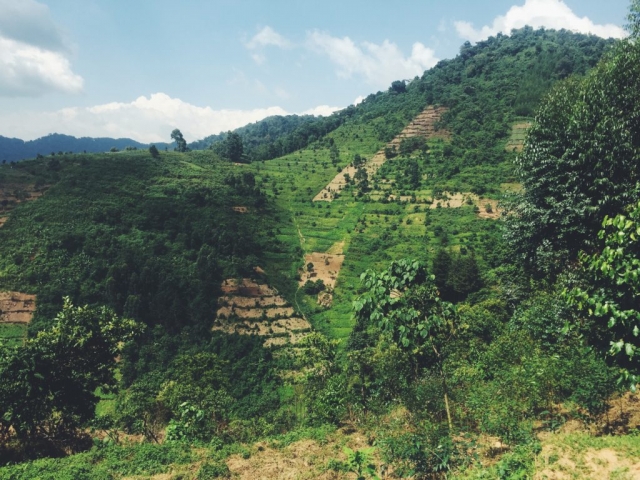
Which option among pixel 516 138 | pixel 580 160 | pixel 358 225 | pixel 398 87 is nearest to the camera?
pixel 580 160

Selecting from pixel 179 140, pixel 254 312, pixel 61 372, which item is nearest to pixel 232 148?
pixel 179 140

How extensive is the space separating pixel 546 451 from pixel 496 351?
778 cm

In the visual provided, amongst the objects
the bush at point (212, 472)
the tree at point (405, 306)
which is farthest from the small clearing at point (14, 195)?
the tree at point (405, 306)

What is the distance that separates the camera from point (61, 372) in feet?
49.3

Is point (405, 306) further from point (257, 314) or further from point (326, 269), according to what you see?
point (326, 269)

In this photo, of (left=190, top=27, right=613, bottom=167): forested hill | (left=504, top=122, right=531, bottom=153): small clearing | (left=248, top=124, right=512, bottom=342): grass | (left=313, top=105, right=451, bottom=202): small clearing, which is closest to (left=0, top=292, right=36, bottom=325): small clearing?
(left=248, top=124, right=512, bottom=342): grass

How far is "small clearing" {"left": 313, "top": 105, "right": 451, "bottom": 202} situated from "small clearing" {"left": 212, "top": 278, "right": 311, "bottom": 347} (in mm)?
39938

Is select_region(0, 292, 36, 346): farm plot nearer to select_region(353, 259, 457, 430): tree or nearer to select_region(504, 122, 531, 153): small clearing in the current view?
select_region(353, 259, 457, 430): tree

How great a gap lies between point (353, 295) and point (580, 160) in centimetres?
5085

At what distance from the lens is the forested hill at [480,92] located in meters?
112

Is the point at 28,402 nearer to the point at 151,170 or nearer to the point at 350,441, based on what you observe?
the point at 350,441

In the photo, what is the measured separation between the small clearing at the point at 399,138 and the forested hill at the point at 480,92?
3.58 meters

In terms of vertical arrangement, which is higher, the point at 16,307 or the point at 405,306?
the point at 405,306

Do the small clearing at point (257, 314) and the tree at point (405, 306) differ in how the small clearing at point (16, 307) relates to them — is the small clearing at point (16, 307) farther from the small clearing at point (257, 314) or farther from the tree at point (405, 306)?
the tree at point (405, 306)
